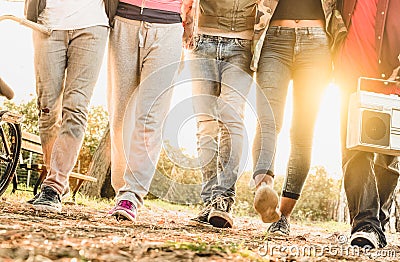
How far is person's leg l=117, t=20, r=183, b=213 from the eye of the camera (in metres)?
3.77

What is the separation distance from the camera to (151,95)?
151 inches

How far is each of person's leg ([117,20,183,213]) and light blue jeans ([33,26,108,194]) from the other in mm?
319

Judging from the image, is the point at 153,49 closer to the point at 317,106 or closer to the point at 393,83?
the point at 317,106

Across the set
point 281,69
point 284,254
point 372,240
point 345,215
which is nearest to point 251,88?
point 281,69

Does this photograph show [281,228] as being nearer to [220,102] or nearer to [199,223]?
[199,223]

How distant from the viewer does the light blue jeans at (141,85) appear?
3789 millimetres

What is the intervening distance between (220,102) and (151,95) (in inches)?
20.8

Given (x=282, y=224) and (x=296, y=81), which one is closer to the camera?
(x=282, y=224)

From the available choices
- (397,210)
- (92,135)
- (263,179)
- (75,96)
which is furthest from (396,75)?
(92,135)

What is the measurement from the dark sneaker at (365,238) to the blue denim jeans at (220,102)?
96 cm

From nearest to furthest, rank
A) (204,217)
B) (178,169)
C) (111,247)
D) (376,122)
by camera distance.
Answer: (111,247) < (376,122) < (204,217) < (178,169)

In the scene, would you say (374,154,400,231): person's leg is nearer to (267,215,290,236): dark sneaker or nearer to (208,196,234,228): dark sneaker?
(267,215,290,236): dark sneaker

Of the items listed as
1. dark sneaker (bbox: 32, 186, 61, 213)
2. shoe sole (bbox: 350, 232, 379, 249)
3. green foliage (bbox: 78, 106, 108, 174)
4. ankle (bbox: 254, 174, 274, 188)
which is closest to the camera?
shoe sole (bbox: 350, 232, 379, 249)

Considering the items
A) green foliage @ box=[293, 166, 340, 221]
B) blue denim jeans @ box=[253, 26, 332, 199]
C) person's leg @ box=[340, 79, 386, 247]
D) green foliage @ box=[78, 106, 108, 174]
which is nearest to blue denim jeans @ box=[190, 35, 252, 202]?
blue denim jeans @ box=[253, 26, 332, 199]
